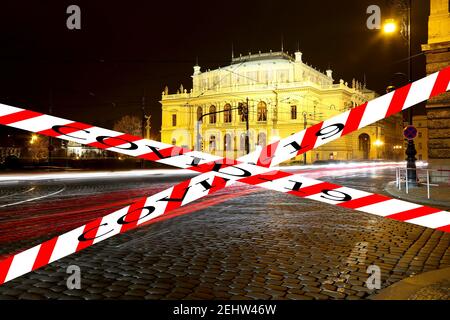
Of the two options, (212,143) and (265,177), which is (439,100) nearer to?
(265,177)

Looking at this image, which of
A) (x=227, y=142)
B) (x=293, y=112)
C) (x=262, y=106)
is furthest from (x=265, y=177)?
(x=227, y=142)

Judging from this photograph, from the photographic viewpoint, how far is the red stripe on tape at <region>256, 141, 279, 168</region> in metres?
2.30

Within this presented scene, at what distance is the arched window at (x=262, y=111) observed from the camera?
76.7 metres

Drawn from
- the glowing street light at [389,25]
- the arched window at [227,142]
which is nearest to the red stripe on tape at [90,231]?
the glowing street light at [389,25]

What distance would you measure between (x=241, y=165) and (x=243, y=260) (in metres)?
3.21

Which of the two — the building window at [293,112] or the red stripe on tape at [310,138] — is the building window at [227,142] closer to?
the building window at [293,112]

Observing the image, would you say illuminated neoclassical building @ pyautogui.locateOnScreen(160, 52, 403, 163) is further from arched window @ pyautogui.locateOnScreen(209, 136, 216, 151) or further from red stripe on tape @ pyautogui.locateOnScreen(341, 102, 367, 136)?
red stripe on tape @ pyautogui.locateOnScreen(341, 102, 367, 136)

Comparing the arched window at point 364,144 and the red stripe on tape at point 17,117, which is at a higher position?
the arched window at point 364,144

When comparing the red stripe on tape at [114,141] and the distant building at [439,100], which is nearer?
the red stripe on tape at [114,141]

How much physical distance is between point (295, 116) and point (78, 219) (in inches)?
2668

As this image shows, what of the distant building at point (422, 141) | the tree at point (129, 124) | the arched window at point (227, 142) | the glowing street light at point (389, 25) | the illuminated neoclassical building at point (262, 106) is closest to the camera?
the glowing street light at point (389, 25)

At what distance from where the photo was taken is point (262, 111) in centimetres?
7706

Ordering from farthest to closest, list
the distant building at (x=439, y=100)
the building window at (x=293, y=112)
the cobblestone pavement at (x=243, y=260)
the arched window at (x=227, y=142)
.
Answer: the arched window at (x=227, y=142), the building window at (x=293, y=112), the distant building at (x=439, y=100), the cobblestone pavement at (x=243, y=260)
